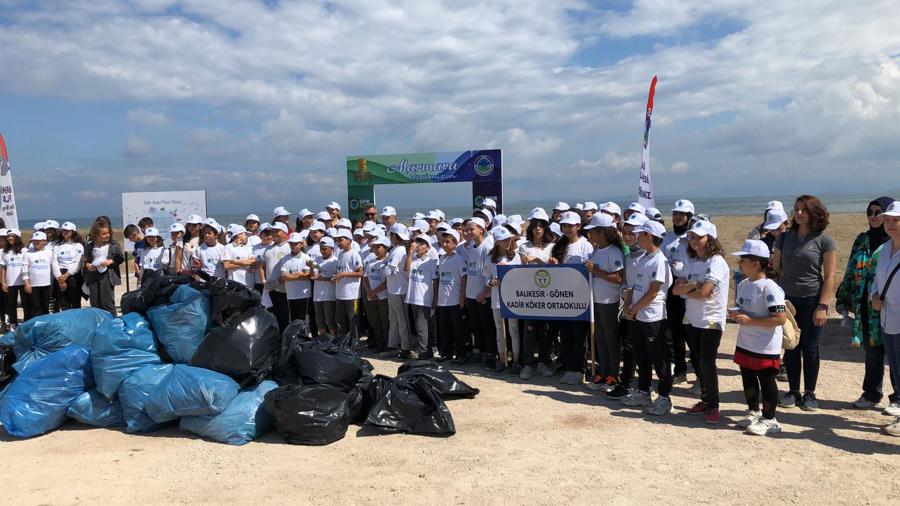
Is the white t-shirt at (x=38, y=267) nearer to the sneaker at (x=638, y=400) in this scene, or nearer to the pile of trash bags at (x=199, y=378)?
the pile of trash bags at (x=199, y=378)

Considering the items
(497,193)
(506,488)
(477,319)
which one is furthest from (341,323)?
(497,193)

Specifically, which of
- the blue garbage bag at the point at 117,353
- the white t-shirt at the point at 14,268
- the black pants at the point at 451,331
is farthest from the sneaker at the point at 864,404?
the white t-shirt at the point at 14,268

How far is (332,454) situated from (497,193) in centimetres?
875

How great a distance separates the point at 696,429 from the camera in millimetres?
4934

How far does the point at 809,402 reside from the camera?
534cm

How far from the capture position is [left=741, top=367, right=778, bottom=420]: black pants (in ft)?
15.5

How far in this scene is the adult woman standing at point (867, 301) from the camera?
5.27 meters

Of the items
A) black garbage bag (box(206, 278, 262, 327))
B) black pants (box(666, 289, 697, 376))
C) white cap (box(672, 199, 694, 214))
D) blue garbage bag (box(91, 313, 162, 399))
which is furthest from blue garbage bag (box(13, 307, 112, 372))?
white cap (box(672, 199, 694, 214))

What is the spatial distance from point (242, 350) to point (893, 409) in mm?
5245

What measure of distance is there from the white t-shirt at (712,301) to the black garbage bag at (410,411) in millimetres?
2141

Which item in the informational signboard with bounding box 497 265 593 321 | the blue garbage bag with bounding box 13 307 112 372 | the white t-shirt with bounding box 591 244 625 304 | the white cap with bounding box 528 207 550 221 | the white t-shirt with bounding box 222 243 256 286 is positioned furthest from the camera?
the white t-shirt with bounding box 222 243 256 286

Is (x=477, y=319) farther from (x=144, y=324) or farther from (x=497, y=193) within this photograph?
(x=497, y=193)

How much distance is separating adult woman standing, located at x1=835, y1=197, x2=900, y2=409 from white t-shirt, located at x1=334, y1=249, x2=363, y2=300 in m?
5.30

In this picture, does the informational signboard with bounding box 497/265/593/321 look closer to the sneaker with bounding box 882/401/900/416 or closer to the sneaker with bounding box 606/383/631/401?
the sneaker with bounding box 606/383/631/401
